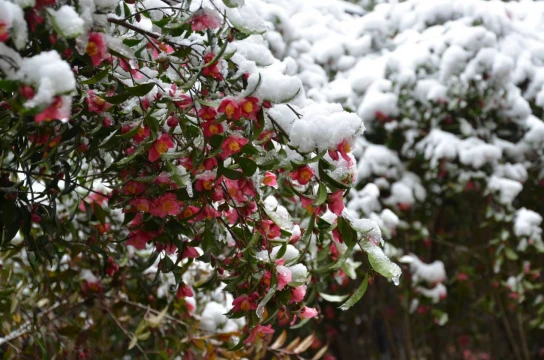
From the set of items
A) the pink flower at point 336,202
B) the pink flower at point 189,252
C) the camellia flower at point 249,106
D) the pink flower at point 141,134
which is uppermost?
the camellia flower at point 249,106

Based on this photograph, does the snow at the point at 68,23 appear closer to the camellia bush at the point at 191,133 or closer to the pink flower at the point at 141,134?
the camellia bush at the point at 191,133

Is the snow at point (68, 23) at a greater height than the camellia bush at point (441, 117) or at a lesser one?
greater

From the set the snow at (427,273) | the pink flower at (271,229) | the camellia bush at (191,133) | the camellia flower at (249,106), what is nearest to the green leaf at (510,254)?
the snow at (427,273)

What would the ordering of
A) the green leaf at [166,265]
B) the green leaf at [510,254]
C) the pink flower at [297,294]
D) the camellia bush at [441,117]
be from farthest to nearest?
the camellia bush at [441,117], the green leaf at [510,254], the green leaf at [166,265], the pink flower at [297,294]

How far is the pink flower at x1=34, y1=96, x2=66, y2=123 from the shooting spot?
0.63 m

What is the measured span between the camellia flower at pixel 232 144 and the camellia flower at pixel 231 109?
5cm

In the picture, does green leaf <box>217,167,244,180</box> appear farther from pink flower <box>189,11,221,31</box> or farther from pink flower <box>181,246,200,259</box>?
pink flower <box>181,246,200,259</box>

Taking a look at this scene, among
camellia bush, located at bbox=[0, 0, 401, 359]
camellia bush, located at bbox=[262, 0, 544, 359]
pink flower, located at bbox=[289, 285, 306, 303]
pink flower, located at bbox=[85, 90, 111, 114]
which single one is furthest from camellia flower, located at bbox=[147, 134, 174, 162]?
camellia bush, located at bbox=[262, 0, 544, 359]

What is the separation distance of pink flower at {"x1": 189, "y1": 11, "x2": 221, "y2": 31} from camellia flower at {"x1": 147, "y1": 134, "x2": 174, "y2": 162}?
0.58 feet

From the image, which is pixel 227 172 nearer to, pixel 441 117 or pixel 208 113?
pixel 208 113

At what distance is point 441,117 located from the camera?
2.78 m

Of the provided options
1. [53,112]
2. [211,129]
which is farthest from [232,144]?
[53,112]

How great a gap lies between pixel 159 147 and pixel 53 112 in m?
0.27

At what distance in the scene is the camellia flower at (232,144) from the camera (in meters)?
0.85
